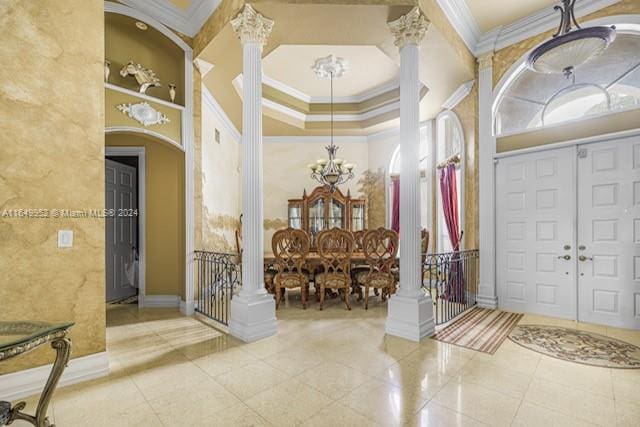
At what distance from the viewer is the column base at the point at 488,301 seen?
448 centimetres

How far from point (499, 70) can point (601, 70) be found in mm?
1196

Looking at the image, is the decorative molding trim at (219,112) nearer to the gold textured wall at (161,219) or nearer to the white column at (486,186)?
the gold textured wall at (161,219)

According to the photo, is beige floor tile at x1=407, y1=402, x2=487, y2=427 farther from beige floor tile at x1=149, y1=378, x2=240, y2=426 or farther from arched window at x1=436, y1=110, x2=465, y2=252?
arched window at x1=436, y1=110, x2=465, y2=252

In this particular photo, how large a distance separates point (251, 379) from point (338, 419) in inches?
32.9

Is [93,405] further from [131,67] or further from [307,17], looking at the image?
[307,17]

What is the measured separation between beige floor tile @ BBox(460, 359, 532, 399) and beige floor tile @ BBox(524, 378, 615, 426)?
2.5 inches

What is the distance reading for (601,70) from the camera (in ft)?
12.2

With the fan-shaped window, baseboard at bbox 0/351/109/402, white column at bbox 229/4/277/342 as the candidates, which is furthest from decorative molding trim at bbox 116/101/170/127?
the fan-shaped window

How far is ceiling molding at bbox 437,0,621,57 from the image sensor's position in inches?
151

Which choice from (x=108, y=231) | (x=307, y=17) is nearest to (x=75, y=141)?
(x=307, y=17)

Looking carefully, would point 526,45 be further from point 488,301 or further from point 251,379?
point 251,379

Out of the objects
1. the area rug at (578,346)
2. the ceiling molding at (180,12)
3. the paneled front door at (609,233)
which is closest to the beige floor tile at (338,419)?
the area rug at (578,346)

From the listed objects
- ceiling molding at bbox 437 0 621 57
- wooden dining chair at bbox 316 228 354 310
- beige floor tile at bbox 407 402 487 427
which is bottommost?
beige floor tile at bbox 407 402 487 427

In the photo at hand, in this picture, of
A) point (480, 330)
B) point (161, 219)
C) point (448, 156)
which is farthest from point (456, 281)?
point (161, 219)
